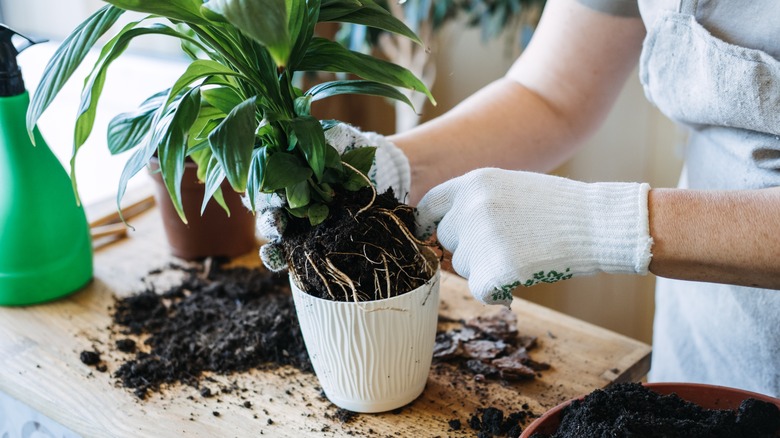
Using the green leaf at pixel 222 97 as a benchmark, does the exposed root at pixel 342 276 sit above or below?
below

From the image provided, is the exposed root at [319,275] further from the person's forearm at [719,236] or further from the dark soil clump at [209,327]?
the person's forearm at [719,236]

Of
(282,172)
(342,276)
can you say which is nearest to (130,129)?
(282,172)

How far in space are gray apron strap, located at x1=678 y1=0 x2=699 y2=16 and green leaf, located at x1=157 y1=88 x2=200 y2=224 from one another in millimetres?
608

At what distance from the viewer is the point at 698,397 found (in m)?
0.78

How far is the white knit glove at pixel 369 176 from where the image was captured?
34.7 inches

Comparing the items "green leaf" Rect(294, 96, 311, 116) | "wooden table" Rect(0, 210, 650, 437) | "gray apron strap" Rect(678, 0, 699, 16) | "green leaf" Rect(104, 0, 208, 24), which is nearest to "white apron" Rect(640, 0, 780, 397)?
"gray apron strap" Rect(678, 0, 699, 16)

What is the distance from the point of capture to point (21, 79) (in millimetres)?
1139

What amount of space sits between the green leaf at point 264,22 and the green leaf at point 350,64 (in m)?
0.25

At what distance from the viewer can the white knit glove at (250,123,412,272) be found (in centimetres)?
88

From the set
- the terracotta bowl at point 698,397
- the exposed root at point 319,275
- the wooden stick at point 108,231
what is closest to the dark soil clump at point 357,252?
the exposed root at point 319,275

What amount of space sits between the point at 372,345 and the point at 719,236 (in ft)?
1.32

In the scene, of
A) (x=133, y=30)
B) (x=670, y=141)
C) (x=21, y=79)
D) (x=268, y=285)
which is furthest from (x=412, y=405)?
(x=670, y=141)

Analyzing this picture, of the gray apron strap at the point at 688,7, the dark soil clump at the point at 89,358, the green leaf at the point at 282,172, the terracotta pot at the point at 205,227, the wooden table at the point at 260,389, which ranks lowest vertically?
the wooden table at the point at 260,389

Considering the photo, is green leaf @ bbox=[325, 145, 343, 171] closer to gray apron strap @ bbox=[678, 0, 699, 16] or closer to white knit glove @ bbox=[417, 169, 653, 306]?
white knit glove @ bbox=[417, 169, 653, 306]
